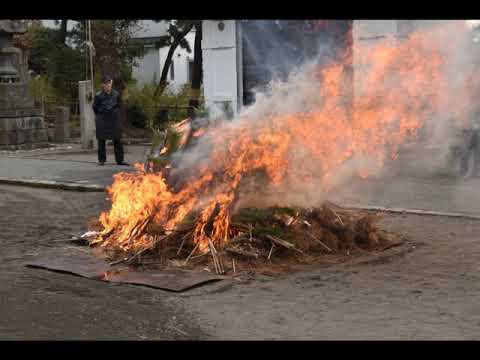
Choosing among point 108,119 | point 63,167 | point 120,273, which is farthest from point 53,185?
point 120,273

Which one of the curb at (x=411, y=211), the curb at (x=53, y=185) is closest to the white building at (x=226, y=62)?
the curb at (x=53, y=185)

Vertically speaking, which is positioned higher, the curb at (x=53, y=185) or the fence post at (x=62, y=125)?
the fence post at (x=62, y=125)

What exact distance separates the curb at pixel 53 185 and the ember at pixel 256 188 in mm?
4138

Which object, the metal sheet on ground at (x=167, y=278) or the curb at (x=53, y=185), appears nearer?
the metal sheet on ground at (x=167, y=278)

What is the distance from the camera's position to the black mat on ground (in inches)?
298

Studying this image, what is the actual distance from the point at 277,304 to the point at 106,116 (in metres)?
10.9

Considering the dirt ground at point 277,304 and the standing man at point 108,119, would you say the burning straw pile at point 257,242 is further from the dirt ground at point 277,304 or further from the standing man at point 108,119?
the standing man at point 108,119

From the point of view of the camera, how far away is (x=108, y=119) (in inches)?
663

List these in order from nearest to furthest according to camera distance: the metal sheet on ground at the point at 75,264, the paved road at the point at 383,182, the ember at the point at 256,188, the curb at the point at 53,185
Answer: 1. the metal sheet on ground at the point at 75,264
2. the ember at the point at 256,188
3. the paved road at the point at 383,182
4. the curb at the point at 53,185

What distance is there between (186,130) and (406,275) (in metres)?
3.48

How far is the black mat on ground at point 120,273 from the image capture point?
7.57m

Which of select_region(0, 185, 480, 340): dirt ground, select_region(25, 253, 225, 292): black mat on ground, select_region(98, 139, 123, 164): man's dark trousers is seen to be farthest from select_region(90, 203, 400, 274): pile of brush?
select_region(98, 139, 123, 164): man's dark trousers

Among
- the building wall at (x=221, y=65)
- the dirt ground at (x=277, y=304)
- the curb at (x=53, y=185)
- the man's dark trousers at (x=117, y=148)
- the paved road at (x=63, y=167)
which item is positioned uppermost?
the building wall at (x=221, y=65)
